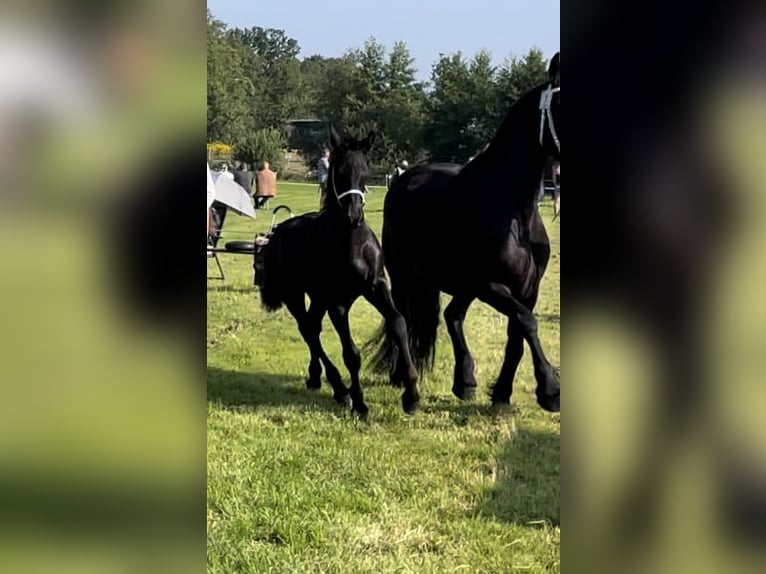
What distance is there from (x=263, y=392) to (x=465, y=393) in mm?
1382

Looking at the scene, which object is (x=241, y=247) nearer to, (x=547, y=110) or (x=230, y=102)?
(x=547, y=110)

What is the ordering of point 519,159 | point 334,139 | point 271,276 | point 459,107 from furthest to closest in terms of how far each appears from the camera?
point 459,107 → point 271,276 → point 334,139 → point 519,159

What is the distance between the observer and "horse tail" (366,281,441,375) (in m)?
5.14

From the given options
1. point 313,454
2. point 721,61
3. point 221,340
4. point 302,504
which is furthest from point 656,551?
point 221,340

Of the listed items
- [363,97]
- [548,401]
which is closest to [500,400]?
[548,401]

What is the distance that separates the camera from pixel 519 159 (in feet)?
13.2

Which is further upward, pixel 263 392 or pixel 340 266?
pixel 340 266

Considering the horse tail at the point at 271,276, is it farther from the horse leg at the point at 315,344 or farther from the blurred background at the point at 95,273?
the blurred background at the point at 95,273

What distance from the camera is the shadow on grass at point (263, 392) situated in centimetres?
489

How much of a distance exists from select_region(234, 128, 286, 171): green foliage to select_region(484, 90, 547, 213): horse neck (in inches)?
1073

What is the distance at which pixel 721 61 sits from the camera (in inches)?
27.0

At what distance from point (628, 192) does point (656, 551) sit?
0.36 metres

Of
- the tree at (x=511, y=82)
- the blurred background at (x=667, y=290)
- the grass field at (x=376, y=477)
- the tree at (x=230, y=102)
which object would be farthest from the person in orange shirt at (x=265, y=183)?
the blurred background at (x=667, y=290)

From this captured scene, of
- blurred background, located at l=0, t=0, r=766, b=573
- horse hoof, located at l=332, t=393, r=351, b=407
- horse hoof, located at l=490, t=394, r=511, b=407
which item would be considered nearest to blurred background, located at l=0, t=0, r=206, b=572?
blurred background, located at l=0, t=0, r=766, b=573
